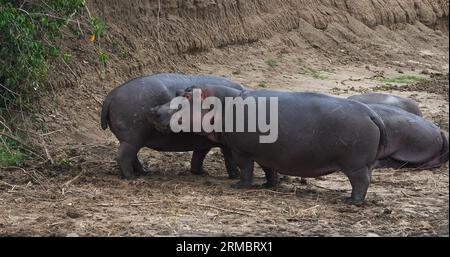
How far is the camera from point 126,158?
8.23 m

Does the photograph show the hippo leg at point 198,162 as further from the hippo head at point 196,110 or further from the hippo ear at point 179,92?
the hippo ear at point 179,92

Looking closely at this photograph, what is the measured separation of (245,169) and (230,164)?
0.57 meters

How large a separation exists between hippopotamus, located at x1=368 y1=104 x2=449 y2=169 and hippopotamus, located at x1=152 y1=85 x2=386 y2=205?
3.30 feet

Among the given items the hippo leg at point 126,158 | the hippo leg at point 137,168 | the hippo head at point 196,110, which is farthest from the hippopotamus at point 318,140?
the hippo leg at point 137,168

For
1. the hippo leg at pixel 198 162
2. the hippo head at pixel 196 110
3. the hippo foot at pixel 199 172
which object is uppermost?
the hippo head at pixel 196 110

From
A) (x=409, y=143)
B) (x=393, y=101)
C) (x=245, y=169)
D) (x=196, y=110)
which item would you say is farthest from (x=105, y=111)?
(x=393, y=101)

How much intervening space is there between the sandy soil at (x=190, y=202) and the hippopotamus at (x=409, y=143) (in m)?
0.19

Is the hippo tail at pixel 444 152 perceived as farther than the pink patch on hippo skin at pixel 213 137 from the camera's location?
Yes

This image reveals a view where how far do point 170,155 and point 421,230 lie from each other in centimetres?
367

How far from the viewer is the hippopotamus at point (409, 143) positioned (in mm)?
8594

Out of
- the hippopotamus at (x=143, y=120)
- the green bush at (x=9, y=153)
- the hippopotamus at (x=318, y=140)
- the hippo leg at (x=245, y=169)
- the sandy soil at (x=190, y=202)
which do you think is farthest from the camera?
the green bush at (x=9, y=153)

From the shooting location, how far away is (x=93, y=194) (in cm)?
750

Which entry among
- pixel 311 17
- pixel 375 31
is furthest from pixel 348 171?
pixel 375 31

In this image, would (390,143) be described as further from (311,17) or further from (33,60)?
(311,17)
